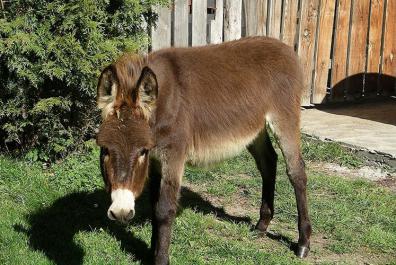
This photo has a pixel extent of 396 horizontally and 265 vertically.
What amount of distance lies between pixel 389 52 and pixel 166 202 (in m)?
7.21

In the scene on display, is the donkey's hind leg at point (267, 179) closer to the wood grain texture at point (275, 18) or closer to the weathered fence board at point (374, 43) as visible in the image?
the wood grain texture at point (275, 18)

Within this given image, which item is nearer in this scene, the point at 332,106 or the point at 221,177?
the point at 221,177

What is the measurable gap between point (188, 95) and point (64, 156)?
2.62m

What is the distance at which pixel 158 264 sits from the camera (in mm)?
4484

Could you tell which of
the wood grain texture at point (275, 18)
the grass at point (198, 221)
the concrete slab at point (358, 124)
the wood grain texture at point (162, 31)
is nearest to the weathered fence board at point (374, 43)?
the concrete slab at point (358, 124)

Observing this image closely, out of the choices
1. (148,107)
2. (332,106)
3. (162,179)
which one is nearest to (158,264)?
(162,179)

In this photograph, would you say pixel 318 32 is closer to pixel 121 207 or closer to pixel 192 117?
pixel 192 117

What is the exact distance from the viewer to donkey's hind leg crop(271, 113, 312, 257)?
199 inches

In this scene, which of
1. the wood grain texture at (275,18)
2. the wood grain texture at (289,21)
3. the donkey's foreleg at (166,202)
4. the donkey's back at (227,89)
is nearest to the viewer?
the donkey's foreleg at (166,202)

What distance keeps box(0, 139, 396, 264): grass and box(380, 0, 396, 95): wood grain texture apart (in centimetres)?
421

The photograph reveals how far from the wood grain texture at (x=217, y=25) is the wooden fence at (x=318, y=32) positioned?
1 cm

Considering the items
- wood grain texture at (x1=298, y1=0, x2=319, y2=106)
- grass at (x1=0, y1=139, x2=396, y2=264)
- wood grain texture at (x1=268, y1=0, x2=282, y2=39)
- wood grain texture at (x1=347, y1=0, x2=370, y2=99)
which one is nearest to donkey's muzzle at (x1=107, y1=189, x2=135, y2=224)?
grass at (x1=0, y1=139, x2=396, y2=264)

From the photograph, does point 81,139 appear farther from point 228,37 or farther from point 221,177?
point 228,37

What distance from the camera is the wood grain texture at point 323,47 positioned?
972cm
